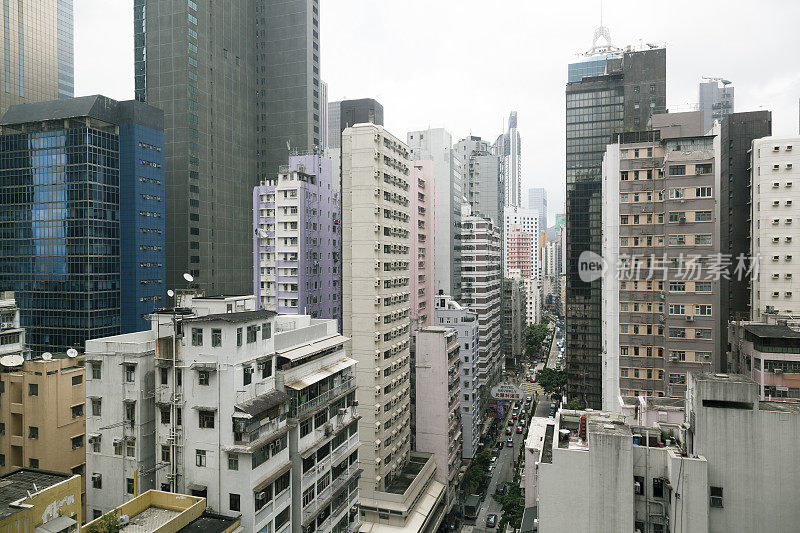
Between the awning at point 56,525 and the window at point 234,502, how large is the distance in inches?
262

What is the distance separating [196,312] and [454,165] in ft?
224

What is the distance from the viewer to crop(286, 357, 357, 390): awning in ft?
99.1

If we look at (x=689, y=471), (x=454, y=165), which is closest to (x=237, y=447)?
(x=689, y=471)

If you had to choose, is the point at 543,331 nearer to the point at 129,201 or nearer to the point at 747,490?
the point at 129,201

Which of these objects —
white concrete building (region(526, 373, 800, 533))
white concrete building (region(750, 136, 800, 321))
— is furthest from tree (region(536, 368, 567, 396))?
white concrete building (region(526, 373, 800, 533))

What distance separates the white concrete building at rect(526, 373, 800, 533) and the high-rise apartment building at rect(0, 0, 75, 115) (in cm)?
10706

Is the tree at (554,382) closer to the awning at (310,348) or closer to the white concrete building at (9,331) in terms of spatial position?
the awning at (310,348)

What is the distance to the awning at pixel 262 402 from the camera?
85.0 ft

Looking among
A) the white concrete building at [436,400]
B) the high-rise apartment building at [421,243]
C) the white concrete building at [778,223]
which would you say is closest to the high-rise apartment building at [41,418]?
the white concrete building at [436,400]

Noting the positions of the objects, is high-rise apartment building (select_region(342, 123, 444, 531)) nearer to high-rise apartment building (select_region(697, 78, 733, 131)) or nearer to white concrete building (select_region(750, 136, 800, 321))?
white concrete building (select_region(750, 136, 800, 321))

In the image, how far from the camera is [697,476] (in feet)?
72.7

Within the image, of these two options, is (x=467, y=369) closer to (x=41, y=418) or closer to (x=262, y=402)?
(x=262, y=402)

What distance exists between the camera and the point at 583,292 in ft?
257

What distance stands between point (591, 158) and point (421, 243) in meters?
38.0
